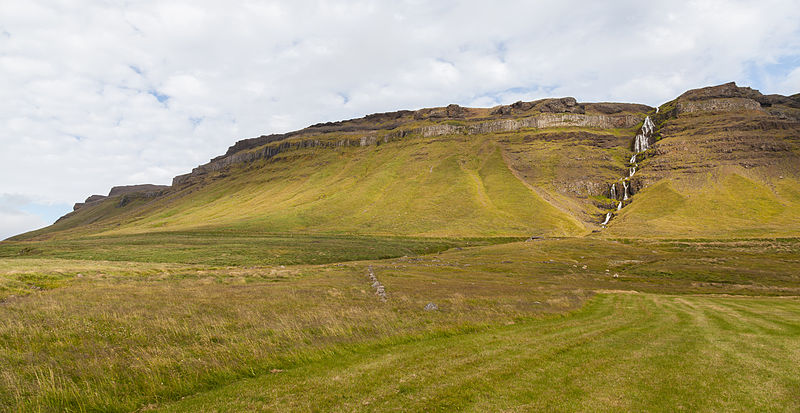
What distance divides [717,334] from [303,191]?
645 feet

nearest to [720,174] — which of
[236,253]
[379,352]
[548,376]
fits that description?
[548,376]

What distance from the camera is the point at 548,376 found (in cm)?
1095

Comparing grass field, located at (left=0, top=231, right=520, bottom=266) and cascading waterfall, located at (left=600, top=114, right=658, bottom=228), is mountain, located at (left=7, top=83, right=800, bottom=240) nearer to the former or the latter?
cascading waterfall, located at (left=600, top=114, right=658, bottom=228)

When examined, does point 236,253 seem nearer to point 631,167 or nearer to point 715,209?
point 715,209

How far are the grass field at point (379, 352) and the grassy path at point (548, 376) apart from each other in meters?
0.07

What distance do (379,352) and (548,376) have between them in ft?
21.2

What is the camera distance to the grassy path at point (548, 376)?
895cm

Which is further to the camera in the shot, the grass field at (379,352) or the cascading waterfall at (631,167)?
the cascading waterfall at (631,167)

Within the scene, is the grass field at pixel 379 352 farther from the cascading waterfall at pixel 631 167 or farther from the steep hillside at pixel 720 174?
the cascading waterfall at pixel 631 167

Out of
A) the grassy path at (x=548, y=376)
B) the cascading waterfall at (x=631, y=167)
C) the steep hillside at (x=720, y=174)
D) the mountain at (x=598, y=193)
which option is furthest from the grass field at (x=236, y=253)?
the cascading waterfall at (x=631, y=167)

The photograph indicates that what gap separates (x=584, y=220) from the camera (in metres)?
136

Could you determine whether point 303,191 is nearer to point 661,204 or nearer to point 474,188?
point 474,188

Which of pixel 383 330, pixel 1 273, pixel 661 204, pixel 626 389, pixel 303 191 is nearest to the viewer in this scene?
pixel 626 389

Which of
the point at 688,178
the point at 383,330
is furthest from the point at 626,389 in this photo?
the point at 688,178
